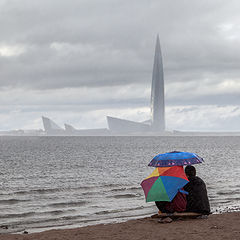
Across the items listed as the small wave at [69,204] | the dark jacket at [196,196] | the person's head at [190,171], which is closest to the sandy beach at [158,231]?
the dark jacket at [196,196]

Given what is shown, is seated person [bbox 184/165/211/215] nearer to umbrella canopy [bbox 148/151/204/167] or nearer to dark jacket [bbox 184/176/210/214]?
dark jacket [bbox 184/176/210/214]

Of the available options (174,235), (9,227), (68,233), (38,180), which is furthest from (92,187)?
(174,235)

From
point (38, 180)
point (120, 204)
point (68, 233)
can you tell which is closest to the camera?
point (68, 233)

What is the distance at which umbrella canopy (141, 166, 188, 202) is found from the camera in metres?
12.9

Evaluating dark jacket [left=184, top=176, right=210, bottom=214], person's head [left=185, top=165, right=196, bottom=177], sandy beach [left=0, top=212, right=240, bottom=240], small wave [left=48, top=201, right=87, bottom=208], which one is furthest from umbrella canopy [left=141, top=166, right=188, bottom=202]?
small wave [left=48, top=201, right=87, bottom=208]

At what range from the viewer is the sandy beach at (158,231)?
1121 cm

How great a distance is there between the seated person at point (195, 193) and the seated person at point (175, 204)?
6.5 inches

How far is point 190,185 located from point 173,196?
2.19 feet

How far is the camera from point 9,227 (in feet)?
54.6

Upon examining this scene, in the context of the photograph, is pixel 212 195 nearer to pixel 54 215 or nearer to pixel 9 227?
pixel 54 215

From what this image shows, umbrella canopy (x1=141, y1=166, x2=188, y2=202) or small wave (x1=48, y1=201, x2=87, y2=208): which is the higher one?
umbrella canopy (x1=141, y1=166, x2=188, y2=202)

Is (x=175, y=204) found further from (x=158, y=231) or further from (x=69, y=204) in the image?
(x=69, y=204)

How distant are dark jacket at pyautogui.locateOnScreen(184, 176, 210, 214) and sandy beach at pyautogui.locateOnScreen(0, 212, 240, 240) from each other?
0.39 meters

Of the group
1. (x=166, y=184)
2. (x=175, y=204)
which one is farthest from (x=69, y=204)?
(x=166, y=184)
